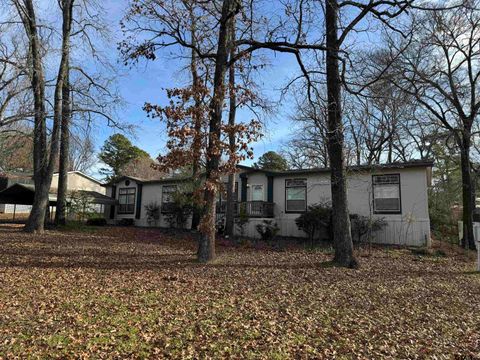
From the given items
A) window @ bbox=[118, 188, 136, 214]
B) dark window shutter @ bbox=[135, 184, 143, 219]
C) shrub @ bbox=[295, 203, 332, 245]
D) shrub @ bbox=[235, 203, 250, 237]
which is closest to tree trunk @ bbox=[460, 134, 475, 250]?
shrub @ bbox=[295, 203, 332, 245]

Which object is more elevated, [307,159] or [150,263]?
[307,159]

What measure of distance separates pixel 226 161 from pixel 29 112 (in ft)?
28.0

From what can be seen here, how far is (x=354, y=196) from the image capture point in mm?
16531

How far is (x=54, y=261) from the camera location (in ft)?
28.0

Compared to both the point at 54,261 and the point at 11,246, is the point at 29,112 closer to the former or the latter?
the point at 11,246

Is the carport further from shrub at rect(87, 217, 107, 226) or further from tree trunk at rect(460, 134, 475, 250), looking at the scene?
tree trunk at rect(460, 134, 475, 250)

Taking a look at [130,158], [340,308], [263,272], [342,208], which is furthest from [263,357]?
[130,158]

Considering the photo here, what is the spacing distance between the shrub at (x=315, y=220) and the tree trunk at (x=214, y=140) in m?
7.31

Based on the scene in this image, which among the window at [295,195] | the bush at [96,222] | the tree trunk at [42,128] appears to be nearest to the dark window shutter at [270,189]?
the window at [295,195]

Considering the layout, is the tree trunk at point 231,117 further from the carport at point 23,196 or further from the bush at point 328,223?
the carport at point 23,196

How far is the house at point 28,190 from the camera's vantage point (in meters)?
22.4

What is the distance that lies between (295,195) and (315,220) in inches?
112

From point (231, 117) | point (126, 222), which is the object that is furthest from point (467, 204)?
point (126, 222)

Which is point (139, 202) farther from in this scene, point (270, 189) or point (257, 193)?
point (270, 189)
